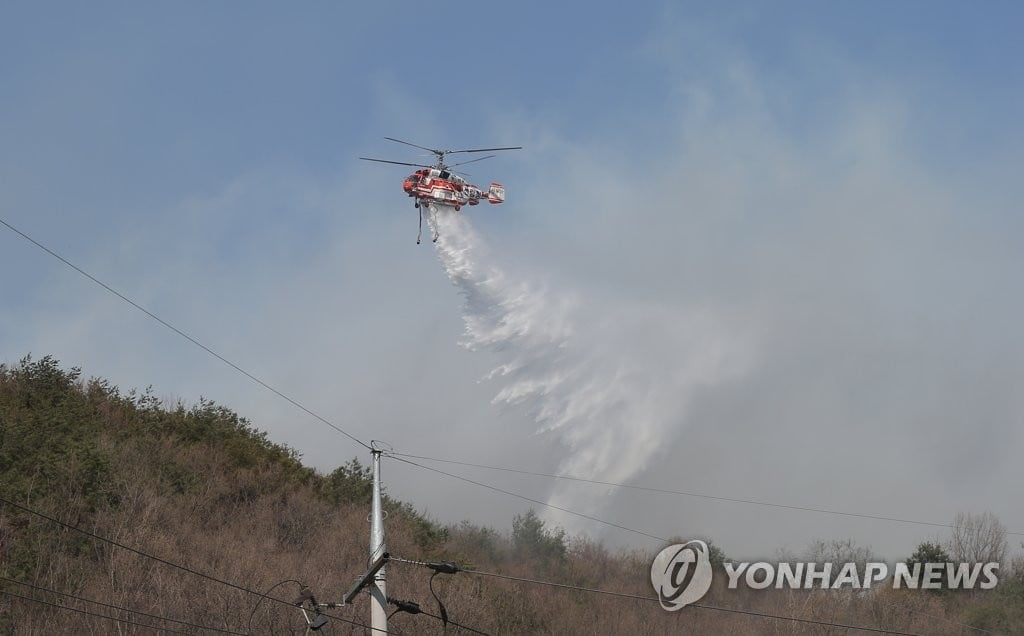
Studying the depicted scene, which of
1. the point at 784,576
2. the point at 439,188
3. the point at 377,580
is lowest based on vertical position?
the point at 377,580

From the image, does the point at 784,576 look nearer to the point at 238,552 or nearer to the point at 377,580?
the point at 238,552

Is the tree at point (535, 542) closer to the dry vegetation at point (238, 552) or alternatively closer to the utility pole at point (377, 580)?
the dry vegetation at point (238, 552)

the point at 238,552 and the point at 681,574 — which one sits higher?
the point at 681,574

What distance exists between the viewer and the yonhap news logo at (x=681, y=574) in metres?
62.3

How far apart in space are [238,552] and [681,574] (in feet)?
98.3

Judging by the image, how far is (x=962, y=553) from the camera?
87.1 m

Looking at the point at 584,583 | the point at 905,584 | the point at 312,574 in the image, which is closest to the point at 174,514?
the point at 312,574

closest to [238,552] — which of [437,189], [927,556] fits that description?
[437,189]

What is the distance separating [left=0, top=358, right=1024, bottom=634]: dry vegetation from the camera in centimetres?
4134

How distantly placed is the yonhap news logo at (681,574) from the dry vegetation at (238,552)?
0.84 metres

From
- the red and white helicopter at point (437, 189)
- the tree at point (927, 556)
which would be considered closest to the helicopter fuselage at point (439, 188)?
the red and white helicopter at point (437, 189)

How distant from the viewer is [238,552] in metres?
48.2

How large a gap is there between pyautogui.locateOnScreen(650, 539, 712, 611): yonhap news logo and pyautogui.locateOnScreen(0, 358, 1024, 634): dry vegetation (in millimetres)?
838

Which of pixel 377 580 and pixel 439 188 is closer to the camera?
pixel 377 580
